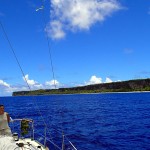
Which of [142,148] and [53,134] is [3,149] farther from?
[53,134]

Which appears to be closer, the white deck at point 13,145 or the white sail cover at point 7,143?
the white deck at point 13,145

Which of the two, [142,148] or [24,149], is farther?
[142,148]

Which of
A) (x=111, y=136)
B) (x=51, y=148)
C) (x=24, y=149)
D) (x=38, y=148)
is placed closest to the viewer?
(x=24, y=149)

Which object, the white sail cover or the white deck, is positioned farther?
the white sail cover

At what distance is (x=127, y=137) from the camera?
34.7m

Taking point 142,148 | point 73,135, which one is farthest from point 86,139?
point 142,148

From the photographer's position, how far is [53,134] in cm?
3709

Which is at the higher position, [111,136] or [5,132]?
[5,132]

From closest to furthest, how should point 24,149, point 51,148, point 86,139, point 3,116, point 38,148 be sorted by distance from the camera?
point 24,149 < point 38,148 < point 3,116 < point 51,148 < point 86,139

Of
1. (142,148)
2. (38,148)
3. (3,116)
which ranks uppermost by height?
(3,116)

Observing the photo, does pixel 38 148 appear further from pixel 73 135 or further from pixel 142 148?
pixel 73 135

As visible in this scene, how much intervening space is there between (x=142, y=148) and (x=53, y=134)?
12.4 meters

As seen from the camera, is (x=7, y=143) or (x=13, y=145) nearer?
(x=13, y=145)

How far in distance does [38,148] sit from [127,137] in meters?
21.5
